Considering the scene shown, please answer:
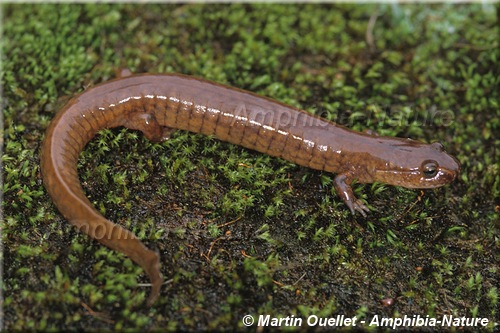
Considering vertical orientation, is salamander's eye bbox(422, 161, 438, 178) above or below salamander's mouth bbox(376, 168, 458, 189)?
above

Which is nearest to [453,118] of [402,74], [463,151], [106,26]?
[463,151]

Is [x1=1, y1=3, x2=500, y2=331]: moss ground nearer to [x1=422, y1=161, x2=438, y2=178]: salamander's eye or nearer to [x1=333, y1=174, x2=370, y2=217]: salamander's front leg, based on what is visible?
[x1=333, y1=174, x2=370, y2=217]: salamander's front leg

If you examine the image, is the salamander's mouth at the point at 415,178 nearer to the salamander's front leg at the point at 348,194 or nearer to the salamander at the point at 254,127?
the salamander at the point at 254,127

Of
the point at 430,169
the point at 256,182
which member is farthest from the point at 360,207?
the point at 256,182

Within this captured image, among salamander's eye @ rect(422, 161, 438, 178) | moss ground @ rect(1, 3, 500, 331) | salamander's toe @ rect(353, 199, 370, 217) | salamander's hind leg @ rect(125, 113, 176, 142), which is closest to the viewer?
moss ground @ rect(1, 3, 500, 331)

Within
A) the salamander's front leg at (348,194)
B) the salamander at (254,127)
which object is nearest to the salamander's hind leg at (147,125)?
the salamander at (254,127)

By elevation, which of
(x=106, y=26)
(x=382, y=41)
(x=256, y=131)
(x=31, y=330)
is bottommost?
(x=31, y=330)

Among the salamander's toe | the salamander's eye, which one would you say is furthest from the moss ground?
the salamander's eye

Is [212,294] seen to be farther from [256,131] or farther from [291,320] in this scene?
[256,131]
